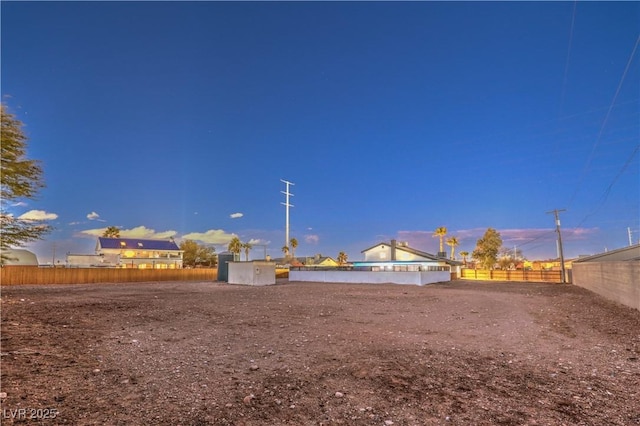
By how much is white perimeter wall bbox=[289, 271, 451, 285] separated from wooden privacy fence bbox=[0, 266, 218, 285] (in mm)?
14101

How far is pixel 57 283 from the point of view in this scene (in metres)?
30.5

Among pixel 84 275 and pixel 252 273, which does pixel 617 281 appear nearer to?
pixel 252 273

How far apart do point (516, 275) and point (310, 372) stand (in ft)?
169

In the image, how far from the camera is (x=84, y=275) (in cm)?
3309

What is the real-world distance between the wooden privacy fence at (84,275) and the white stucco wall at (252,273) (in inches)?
530

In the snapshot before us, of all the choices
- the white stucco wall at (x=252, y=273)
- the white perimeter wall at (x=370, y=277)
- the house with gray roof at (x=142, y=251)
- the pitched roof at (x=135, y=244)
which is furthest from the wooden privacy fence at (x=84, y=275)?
the pitched roof at (x=135, y=244)

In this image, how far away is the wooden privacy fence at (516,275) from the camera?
45250 mm

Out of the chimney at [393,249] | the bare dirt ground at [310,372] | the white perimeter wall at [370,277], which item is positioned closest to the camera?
the bare dirt ground at [310,372]

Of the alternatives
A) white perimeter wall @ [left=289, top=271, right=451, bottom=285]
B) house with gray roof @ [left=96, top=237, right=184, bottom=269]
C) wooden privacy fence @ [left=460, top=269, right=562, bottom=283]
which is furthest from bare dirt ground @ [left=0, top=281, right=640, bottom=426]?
house with gray roof @ [left=96, top=237, right=184, bottom=269]

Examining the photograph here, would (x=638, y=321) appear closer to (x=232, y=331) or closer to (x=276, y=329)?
(x=276, y=329)

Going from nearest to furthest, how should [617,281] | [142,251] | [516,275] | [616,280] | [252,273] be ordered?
[617,281]
[616,280]
[252,273]
[516,275]
[142,251]

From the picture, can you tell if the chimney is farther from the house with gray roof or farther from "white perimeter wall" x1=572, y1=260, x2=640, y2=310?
the house with gray roof

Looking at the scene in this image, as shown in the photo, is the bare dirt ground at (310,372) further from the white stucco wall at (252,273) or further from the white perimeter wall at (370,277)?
the white perimeter wall at (370,277)

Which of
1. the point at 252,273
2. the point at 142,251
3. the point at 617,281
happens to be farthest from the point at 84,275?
the point at 142,251
